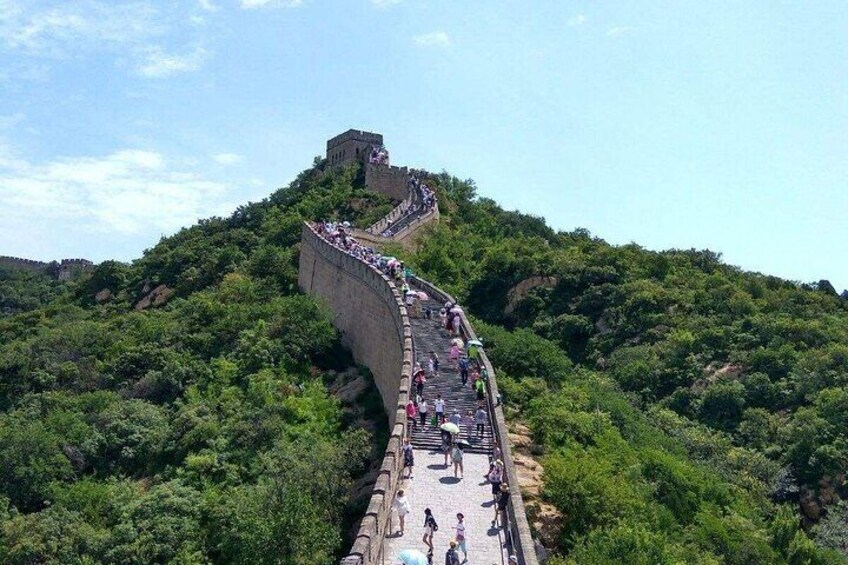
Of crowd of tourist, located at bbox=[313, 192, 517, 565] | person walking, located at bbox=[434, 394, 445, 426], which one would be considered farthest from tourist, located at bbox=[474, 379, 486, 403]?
person walking, located at bbox=[434, 394, 445, 426]

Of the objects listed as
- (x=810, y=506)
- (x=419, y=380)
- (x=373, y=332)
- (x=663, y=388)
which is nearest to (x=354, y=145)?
(x=663, y=388)

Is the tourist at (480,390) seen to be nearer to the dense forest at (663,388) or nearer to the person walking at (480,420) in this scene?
the person walking at (480,420)

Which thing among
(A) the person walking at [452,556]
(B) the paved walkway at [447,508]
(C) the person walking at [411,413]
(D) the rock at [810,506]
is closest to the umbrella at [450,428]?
(B) the paved walkway at [447,508]

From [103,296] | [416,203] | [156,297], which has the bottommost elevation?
[156,297]

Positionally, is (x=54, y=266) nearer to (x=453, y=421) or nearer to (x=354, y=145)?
(x=354, y=145)

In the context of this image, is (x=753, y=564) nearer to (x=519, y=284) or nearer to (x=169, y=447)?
(x=169, y=447)

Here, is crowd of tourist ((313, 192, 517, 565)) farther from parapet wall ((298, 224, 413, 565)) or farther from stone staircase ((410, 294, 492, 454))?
parapet wall ((298, 224, 413, 565))

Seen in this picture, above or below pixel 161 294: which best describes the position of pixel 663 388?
below
